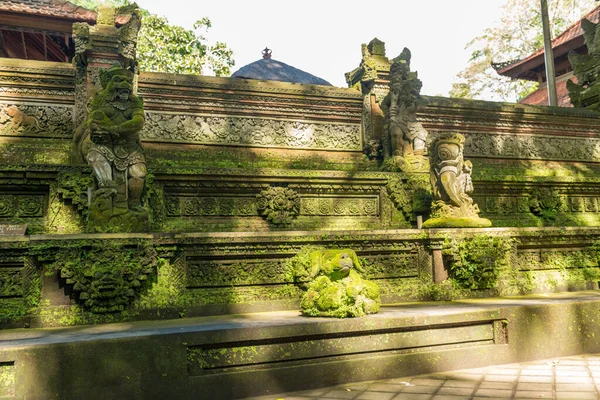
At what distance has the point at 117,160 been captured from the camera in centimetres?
652

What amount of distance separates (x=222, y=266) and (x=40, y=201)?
296 cm

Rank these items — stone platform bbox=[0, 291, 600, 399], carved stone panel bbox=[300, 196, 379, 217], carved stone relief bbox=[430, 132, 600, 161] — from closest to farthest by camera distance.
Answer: stone platform bbox=[0, 291, 600, 399] → carved stone panel bbox=[300, 196, 379, 217] → carved stone relief bbox=[430, 132, 600, 161]

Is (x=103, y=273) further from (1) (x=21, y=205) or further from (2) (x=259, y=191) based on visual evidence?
(2) (x=259, y=191)

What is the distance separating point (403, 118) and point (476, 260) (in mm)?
3782

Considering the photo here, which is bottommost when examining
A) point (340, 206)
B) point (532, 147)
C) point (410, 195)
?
point (340, 206)

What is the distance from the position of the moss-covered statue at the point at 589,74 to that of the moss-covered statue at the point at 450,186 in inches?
289

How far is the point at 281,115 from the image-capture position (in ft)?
34.2

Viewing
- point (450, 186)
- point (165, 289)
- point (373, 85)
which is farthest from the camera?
point (373, 85)

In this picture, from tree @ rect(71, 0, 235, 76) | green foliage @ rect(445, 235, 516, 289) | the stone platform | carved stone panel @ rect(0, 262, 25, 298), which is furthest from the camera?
tree @ rect(71, 0, 235, 76)

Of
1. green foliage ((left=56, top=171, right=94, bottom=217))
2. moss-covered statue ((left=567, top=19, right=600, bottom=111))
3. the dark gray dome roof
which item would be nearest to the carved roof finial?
the dark gray dome roof

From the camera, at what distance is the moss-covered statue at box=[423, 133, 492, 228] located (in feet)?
25.6

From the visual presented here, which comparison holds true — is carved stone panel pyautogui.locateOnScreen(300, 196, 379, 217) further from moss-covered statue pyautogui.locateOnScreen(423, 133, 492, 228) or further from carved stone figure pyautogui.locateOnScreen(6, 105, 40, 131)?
carved stone figure pyautogui.locateOnScreen(6, 105, 40, 131)

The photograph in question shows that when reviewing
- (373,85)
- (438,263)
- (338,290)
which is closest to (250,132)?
(373,85)

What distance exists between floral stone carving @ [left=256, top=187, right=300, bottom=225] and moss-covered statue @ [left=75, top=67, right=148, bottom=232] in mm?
2187
